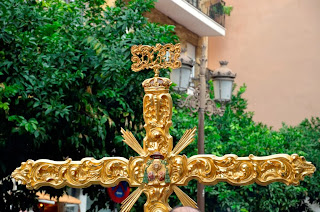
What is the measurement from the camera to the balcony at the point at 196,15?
25672 millimetres

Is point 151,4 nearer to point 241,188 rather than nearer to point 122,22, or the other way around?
point 122,22

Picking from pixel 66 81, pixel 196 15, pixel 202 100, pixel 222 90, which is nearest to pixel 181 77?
pixel 202 100

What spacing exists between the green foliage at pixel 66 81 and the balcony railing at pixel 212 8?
14.2m

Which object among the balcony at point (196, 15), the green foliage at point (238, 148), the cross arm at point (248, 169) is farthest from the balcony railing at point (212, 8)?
the cross arm at point (248, 169)

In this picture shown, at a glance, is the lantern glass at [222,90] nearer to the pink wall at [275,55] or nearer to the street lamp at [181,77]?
the street lamp at [181,77]

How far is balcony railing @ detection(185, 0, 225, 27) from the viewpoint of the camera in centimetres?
2808

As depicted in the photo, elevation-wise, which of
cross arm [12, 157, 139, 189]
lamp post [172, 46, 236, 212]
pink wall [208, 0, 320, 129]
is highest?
pink wall [208, 0, 320, 129]

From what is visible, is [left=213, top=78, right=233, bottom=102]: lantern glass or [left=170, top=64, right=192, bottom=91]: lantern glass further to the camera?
[left=213, top=78, right=233, bottom=102]: lantern glass

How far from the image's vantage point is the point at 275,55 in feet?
104

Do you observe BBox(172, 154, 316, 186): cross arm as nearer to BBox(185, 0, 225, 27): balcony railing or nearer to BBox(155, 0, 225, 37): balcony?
BBox(155, 0, 225, 37): balcony

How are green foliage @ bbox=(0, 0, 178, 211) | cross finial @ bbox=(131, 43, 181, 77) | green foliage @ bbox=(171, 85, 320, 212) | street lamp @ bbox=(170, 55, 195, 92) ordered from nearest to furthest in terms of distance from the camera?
cross finial @ bbox=(131, 43, 181, 77)
green foliage @ bbox=(0, 0, 178, 211)
street lamp @ bbox=(170, 55, 195, 92)
green foliage @ bbox=(171, 85, 320, 212)

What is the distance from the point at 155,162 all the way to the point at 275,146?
14440 millimetres

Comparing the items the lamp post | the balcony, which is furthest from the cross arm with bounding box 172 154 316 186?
the balcony

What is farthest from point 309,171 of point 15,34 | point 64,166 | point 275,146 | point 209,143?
point 275,146
